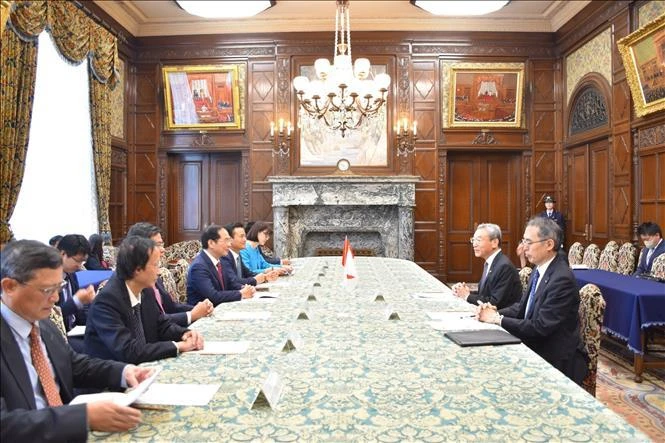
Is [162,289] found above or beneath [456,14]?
beneath

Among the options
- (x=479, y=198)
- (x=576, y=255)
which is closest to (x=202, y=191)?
(x=479, y=198)

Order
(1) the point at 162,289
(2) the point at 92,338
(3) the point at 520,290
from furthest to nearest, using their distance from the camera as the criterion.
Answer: (3) the point at 520,290 → (1) the point at 162,289 → (2) the point at 92,338

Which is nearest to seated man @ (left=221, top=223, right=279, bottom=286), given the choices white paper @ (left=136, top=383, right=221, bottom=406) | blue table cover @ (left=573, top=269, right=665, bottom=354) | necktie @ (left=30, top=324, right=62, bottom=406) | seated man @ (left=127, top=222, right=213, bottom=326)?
seated man @ (left=127, top=222, right=213, bottom=326)

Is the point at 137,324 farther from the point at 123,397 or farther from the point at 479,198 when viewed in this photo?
the point at 479,198

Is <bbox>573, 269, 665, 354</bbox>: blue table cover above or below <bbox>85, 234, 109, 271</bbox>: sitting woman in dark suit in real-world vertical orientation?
below

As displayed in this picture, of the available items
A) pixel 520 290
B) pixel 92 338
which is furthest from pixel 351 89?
pixel 92 338

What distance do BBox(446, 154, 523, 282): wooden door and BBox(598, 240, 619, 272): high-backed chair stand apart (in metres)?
2.88

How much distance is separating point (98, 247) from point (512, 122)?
7.31 m

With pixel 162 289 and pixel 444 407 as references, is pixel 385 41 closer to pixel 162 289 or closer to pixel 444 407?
pixel 162 289

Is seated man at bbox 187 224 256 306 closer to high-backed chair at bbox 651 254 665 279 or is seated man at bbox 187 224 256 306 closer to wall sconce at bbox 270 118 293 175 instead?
high-backed chair at bbox 651 254 665 279

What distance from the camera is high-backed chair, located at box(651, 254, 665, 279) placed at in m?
5.41

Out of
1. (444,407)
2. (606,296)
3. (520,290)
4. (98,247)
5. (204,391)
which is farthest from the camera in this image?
(98,247)

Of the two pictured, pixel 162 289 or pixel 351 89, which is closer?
pixel 162 289

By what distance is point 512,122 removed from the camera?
9.73m
